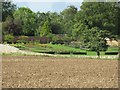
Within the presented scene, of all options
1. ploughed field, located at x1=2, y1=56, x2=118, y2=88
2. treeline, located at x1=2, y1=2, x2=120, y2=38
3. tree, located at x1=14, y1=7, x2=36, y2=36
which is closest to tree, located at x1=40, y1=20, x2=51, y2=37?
treeline, located at x1=2, y1=2, x2=120, y2=38

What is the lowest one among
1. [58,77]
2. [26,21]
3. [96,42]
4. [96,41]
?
[58,77]

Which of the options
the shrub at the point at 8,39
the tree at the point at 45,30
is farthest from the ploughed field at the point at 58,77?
the tree at the point at 45,30

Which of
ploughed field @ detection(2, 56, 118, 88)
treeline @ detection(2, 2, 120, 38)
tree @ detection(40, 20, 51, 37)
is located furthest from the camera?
tree @ detection(40, 20, 51, 37)

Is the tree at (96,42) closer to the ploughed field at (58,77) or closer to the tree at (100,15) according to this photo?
the ploughed field at (58,77)

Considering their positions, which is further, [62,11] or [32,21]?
[62,11]

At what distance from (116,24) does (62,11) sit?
119ft

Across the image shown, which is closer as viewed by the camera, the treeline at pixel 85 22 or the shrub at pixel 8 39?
the shrub at pixel 8 39

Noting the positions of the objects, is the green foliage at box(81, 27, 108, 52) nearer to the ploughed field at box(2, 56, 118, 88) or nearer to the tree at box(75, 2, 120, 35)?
the ploughed field at box(2, 56, 118, 88)

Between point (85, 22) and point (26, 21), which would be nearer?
point (85, 22)

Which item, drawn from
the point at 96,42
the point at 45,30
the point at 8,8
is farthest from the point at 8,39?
the point at 8,8

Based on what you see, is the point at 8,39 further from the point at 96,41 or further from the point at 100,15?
the point at 96,41

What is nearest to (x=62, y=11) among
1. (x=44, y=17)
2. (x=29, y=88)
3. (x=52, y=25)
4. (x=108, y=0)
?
(x=44, y=17)

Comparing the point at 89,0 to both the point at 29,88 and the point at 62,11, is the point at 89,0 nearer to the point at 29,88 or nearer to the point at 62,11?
the point at 62,11

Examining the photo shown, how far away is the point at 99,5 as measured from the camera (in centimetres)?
6825
